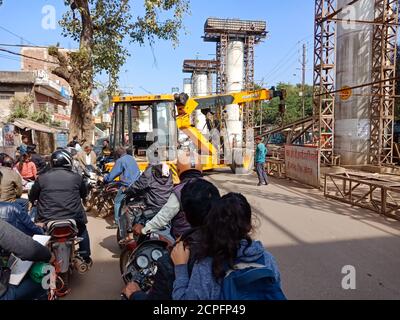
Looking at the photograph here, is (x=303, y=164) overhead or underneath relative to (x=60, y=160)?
underneath

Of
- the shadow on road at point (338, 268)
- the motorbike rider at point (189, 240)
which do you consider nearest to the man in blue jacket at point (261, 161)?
the shadow on road at point (338, 268)

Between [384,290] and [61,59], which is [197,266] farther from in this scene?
[61,59]

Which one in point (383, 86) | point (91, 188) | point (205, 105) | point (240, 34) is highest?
point (240, 34)

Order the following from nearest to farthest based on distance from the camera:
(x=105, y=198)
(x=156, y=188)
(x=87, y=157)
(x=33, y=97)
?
(x=156, y=188) < (x=105, y=198) < (x=87, y=157) < (x=33, y=97)

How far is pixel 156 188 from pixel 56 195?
1200mm

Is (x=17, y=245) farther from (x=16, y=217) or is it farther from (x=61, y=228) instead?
(x=61, y=228)

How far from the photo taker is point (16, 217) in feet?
10.8

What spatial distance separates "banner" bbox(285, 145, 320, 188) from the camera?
38.0ft

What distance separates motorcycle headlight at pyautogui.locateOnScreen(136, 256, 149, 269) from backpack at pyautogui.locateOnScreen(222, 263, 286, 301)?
198 cm

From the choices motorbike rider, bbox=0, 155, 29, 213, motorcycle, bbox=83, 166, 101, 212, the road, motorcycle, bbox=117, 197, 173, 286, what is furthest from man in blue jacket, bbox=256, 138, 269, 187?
motorcycle, bbox=117, 197, 173, 286

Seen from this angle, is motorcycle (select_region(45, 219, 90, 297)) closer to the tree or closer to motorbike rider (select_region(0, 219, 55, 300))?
motorbike rider (select_region(0, 219, 55, 300))

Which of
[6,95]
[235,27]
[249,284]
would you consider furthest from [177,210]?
[235,27]

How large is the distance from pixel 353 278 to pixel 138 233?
274 cm

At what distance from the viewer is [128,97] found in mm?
10422
